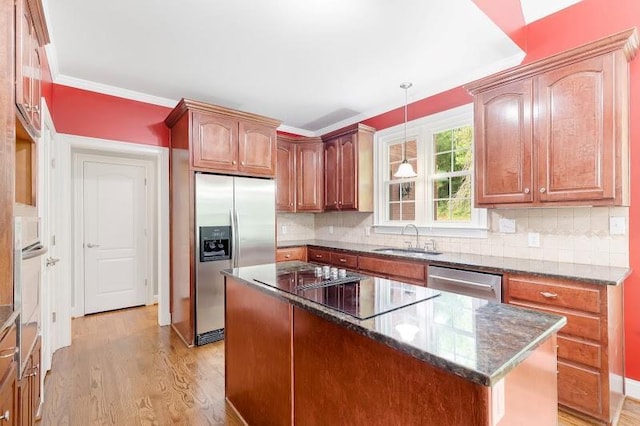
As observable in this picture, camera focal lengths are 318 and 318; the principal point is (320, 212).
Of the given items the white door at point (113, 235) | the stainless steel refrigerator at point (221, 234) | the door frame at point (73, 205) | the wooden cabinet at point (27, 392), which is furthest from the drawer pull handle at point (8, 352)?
the white door at point (113, 235)

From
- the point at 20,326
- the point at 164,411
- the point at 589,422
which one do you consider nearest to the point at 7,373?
the point at 20,326

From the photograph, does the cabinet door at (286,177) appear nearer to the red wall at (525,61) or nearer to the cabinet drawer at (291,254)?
the cabinet drawer at (291,254)

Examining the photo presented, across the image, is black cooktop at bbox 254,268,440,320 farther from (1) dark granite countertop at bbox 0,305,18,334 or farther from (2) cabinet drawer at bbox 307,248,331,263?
(2) cabinet drawer at bbox 307,248,331,263

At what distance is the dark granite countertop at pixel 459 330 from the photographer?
81 cm

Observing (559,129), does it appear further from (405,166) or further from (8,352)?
(8,352)

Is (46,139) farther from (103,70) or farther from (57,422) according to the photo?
(57,422)

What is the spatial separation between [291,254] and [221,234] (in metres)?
1.09

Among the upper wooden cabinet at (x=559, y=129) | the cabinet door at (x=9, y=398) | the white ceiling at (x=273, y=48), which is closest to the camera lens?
the cabinet door at (x=9, y=398)

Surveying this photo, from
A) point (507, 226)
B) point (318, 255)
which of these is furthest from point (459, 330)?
point (318, 255)

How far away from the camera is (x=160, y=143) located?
3.61m

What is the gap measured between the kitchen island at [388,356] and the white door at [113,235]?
3.35 meters

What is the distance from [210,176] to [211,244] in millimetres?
687

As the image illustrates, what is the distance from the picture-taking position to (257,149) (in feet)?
11.7

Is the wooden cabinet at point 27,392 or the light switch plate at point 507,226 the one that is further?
the light switch plate at point 507,226
